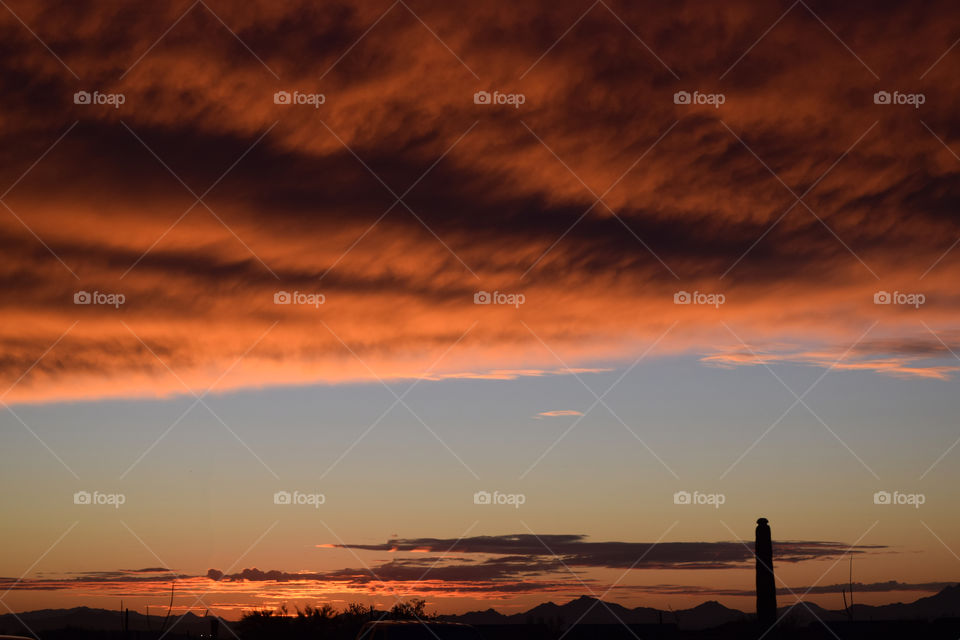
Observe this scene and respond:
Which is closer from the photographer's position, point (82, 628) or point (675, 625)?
point (675, 625)

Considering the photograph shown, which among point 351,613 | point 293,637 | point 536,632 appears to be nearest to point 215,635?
point 293,637

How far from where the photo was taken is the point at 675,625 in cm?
3478

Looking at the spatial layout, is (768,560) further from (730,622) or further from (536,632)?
(536,632)

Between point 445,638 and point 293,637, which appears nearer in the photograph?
point 445,638

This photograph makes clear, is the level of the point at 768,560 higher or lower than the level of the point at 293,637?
higher

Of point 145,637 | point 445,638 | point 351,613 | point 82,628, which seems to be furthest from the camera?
point 145,637

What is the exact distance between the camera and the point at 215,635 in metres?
33.9

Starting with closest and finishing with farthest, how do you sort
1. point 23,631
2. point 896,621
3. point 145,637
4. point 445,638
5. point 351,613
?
point 445,638
point 896,621
point 351,613
point 23,631
point 145,637

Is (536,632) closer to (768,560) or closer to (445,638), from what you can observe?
(768,560)

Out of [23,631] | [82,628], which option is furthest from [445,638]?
[82,628]

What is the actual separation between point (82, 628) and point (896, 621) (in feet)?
123

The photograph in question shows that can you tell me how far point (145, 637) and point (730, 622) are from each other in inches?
1320

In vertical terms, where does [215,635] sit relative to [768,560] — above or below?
below

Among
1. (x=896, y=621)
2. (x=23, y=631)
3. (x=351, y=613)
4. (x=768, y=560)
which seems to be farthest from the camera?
(x=23, y=631)
